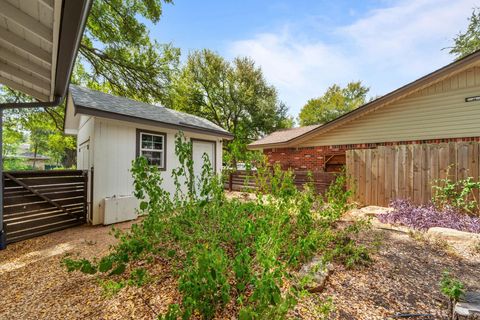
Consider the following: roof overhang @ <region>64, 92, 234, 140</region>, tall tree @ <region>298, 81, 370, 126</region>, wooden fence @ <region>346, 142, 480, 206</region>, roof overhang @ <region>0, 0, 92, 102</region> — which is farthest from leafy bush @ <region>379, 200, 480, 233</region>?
tall tree @ <region>298, 81, 370, 126</region>

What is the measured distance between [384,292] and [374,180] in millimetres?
4432

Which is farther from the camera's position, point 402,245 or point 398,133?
point 398,133

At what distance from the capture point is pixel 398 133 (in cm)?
744

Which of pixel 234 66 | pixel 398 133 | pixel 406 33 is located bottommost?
pixel 398 133

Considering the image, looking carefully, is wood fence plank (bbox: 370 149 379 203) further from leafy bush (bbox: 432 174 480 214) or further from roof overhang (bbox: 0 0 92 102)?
roof overhang (bbox: 0 0 92 102)

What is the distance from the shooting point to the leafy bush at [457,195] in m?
4.45

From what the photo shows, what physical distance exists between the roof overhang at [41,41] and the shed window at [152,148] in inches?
105

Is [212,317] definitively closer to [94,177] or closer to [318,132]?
[94,177]

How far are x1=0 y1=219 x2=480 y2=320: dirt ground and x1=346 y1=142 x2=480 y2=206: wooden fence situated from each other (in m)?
1.80

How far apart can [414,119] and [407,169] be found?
2.95 m

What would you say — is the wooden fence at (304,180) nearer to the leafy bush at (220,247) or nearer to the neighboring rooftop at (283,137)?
→ the neighboring rooftop at (283,137)

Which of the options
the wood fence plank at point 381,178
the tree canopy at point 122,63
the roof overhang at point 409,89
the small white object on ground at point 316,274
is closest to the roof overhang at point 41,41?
the tree canopy at point 122,63

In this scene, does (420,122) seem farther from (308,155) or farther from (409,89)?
(308,155)

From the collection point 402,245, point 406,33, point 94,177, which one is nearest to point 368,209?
point 402,245
